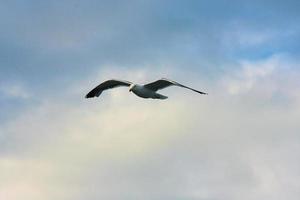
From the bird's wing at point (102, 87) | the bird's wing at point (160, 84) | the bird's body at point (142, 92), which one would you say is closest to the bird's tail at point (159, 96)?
the bird's body at point (142, 92)

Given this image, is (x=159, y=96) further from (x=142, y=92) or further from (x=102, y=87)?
(x=102, y=87)

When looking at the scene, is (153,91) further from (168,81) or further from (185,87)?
(185,87)

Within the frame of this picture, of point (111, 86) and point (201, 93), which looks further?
point (111, 86)

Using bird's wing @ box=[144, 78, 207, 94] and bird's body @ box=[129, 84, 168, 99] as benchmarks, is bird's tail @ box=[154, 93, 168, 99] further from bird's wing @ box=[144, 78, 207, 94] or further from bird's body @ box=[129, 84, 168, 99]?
bird's wing @ box=[144, 78, 207, 94]


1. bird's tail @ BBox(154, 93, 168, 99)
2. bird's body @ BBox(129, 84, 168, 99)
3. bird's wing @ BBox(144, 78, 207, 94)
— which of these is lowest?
bird's tail @ BBox(154, 93, 168, 99)

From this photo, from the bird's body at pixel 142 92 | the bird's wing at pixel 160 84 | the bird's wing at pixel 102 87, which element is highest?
the bird's wing at pixel 102 87

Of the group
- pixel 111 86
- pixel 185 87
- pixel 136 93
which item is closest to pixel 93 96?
pixel 111 86

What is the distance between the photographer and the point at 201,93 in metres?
64.1

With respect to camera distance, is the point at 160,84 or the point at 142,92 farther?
the point at 160,84

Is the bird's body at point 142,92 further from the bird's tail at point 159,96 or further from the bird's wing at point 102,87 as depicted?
the bird's wing at point 102,87

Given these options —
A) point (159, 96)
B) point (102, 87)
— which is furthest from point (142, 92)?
point (102, 87)

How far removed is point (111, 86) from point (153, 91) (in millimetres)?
9548

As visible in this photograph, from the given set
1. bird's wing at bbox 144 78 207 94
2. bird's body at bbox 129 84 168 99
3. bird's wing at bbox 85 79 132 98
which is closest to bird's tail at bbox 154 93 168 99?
bird's body at bbox 129 84 168 99

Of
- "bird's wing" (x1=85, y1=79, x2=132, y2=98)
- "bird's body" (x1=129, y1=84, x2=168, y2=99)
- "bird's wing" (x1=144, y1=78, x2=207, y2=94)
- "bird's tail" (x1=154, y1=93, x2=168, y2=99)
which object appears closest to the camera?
"bird's tail" (x1=154, y1=93, x2=168, y2=99)
